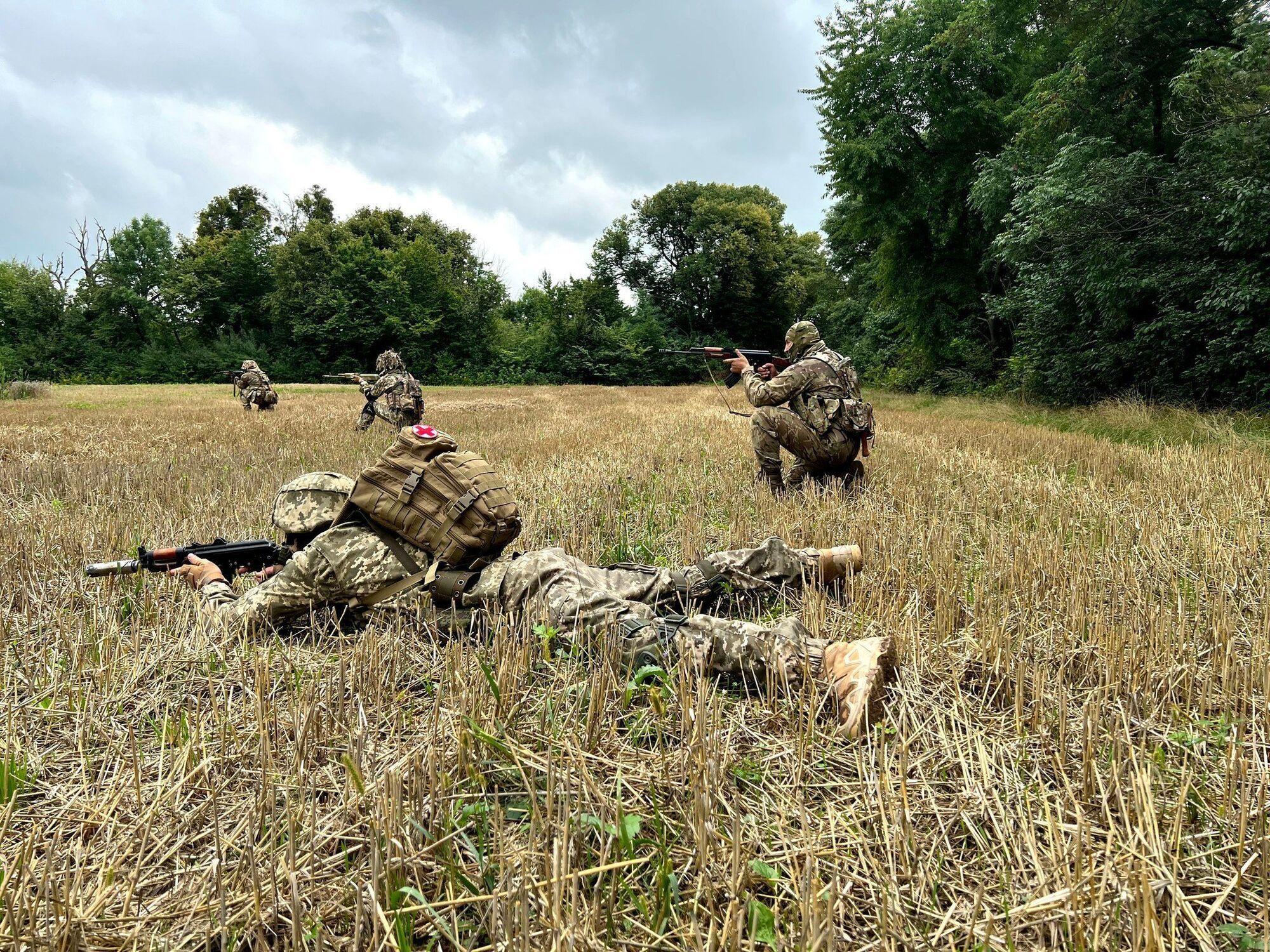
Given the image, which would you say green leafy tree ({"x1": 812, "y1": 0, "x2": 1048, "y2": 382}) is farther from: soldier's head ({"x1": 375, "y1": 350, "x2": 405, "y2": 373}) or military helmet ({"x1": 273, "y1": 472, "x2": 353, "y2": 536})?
military helmet ({"x1": 273, "y1": 472, "x2": 353, "y2": 536})

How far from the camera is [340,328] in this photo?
40.6m

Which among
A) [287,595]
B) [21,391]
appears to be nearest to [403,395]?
[287,595]

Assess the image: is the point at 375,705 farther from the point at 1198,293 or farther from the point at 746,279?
the point at 746,279

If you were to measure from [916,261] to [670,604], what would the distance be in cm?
2068

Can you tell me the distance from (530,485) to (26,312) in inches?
2089

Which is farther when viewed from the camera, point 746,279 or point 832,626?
point 746,279

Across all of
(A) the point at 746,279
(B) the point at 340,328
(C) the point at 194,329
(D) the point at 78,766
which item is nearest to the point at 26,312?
(C) the point at 194,329

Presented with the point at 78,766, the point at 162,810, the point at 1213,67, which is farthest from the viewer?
the point at 1213,67

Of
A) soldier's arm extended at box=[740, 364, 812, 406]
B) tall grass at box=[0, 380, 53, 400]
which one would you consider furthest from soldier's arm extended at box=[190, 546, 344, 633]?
tall grass at box=[0, 380, 53, 400]

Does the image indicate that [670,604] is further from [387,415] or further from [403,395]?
[403,395]

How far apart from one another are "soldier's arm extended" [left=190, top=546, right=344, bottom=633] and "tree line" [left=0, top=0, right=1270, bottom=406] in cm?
1156

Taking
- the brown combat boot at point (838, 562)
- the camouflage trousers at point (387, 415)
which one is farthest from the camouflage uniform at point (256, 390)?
the brown combat boot at point (838, 562)

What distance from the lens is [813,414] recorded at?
6258 mm

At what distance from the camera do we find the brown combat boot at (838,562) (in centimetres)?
369
